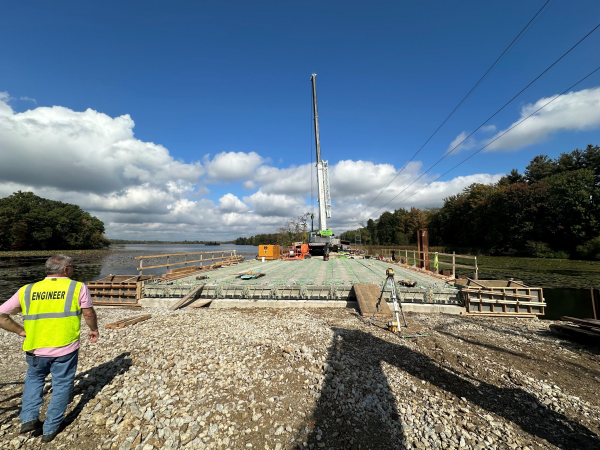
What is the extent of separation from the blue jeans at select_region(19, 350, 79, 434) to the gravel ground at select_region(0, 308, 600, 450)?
314 millimetres

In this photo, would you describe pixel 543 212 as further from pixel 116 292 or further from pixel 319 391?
pixel 116 292

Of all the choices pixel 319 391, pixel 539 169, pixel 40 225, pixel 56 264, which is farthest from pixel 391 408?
pixel 40 225

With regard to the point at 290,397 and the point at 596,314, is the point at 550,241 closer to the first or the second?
the point at 596,314

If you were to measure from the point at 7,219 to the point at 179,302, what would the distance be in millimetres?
80171

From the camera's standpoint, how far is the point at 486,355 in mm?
5914

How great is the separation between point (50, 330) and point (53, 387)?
2.29 feet

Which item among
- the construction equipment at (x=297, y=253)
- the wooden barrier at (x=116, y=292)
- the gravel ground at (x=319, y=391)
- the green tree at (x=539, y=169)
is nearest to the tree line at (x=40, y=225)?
the construction equipment at (x=297, y=253)

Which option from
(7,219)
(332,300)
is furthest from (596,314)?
(7,219)

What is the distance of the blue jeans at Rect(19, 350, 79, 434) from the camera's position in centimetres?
306

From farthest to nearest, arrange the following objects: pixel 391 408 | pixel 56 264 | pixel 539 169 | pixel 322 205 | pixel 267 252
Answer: pixel 539 169
pixel 322 205
pixel 267 252
pixel 391 408
pixel 56 264

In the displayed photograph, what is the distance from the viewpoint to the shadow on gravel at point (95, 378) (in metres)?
3.87

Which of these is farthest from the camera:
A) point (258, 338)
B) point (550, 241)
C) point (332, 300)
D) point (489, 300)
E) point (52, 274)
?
point (550, 241)

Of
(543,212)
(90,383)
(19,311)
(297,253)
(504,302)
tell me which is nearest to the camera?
(19,311)

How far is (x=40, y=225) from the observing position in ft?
218
